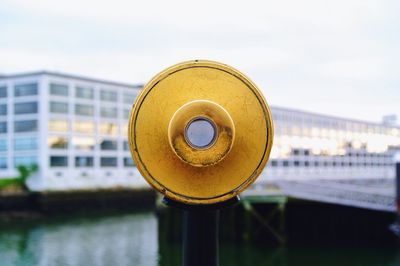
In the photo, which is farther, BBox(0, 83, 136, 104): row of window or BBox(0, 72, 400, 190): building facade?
BBox(0, 83, 136, 104): row of window

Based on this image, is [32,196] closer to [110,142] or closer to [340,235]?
[110,142]

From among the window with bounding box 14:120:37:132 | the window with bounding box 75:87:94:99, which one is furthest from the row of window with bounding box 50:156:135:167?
the window with bounding box 75:87:94:99

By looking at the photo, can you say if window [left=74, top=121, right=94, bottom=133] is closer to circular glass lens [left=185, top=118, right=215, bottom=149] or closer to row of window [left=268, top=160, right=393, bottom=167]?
row of window [left=268, top=160, right=393, bottom=167]

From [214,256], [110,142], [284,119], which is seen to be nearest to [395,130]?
[284,119]

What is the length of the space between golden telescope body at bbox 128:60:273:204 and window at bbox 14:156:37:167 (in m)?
63.4

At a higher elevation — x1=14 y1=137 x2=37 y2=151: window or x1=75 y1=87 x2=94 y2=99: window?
x1=75 y1=87 x2=94 y2=99: window

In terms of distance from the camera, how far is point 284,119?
9075 cm

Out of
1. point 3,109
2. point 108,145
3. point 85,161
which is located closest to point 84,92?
point 108,145

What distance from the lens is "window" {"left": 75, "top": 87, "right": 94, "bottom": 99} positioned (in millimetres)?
67625

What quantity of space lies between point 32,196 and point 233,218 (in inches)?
1403

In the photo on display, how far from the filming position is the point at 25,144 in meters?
62.8

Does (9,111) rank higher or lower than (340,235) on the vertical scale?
higher

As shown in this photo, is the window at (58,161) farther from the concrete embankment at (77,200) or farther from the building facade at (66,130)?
the concrete embankment at (77,200)

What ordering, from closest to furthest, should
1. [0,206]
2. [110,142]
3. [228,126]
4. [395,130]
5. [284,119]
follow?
[228,126]
[0,206]
[110,142]
[284,119]
[395,130]
